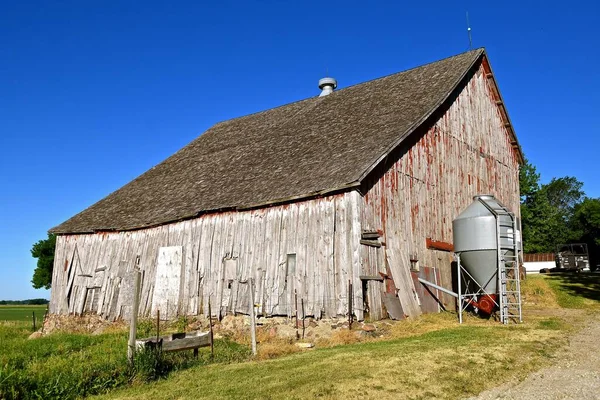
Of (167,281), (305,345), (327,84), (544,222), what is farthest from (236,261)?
(544,222)

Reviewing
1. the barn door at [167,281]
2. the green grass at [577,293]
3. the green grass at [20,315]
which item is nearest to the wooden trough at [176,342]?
the barn door at [167,281]

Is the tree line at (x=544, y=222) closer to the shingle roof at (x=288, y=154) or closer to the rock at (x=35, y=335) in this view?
the shingle roof at (x=288, y=154)

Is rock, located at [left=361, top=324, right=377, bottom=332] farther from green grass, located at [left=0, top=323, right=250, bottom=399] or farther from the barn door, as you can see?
the barn door

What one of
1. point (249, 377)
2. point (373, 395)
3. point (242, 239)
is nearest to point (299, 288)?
point (242, 239)

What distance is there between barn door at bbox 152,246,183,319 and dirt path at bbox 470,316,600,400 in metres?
13.5

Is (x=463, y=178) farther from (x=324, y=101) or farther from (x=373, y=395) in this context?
(x=373, y=395)

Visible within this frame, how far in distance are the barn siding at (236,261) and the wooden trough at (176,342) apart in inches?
178

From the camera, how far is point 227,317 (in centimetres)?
1803

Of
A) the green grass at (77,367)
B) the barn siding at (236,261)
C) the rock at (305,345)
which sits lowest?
the rock at (305,345)

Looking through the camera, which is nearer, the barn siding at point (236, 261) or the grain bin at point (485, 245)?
the barn siding at point (236, 261)

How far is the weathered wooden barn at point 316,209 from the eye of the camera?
1589 cm

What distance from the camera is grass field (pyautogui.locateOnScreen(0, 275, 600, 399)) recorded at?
8680 mm

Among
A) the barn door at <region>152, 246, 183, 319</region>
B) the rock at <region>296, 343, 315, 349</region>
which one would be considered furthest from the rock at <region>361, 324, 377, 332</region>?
the barn door at <region>152, 246, 183, 319</region>

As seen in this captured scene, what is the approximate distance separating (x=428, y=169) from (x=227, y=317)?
8.88 m
